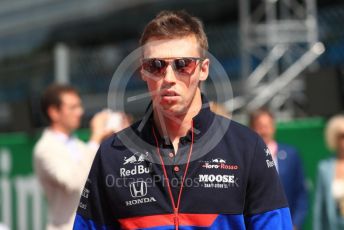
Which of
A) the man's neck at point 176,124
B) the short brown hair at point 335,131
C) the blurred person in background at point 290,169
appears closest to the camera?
the man's neck at point 176,124

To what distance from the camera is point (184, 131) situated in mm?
2828

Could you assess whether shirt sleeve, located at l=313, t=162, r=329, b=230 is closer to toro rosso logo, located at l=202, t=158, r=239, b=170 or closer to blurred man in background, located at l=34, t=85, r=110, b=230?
blurred man in background, located at l=34, t=85, r=110, b=230

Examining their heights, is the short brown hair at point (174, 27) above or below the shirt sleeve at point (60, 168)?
above

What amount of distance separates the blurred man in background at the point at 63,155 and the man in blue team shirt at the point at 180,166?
91.2 inches

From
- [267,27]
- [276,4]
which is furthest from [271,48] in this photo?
[276,4]

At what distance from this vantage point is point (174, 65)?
2723 millimetres

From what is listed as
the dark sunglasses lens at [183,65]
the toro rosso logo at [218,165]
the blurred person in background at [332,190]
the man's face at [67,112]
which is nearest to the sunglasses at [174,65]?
the dark sunglasses lens at [183,65]

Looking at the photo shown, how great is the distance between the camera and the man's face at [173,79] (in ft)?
8.84

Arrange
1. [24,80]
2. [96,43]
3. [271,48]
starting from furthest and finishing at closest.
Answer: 1. [96,43]
2. [271,48]
3. [24,80]

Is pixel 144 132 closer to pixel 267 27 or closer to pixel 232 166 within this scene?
pixel 232 166

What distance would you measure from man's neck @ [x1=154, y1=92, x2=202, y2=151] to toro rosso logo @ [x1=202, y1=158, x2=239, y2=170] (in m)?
0.12

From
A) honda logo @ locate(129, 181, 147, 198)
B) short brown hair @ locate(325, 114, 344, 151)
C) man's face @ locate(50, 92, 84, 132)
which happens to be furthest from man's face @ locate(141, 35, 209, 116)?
short brown hair @ locate(325, 114, 344, 151)

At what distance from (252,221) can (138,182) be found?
1.32ft

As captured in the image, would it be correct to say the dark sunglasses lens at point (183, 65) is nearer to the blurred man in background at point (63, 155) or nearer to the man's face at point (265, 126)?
the blurred man in background at point (63, 155)
